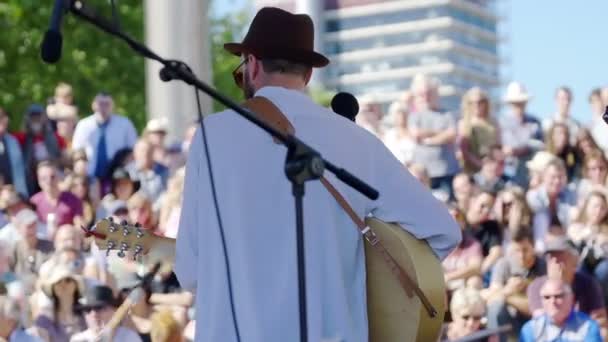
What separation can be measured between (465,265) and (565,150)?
7.00 ft

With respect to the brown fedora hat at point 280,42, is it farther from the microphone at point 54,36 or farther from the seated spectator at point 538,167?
the seated spectator at point 538,167

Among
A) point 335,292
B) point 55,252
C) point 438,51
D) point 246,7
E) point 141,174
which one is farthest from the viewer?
point 438,51

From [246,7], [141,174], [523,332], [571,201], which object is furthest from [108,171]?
[246,7]

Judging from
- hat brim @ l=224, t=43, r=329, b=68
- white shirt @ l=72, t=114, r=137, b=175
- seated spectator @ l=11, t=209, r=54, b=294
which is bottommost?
seated spectator @ l=11, t=209, r=54, b=294

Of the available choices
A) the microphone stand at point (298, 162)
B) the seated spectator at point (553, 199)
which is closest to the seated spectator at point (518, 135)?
the seated spectator at point (553, 199)

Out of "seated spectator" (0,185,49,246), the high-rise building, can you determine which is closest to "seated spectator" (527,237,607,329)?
"seated spectator" (0,185,49,246)

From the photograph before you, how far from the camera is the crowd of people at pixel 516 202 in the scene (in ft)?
35.7

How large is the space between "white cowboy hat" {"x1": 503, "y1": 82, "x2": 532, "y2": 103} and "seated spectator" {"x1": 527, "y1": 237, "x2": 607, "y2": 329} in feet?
Answer: 11.5

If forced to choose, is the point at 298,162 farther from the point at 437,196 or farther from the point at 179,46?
the point at 179,46

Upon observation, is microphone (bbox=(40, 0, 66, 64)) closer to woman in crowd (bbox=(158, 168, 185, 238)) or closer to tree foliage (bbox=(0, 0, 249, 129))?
woman in crowd (bbox=(158, 168, 185, 238))

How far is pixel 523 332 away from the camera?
34.6 ft

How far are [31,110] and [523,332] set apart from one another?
5.75 meters

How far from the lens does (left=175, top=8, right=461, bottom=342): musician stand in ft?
16.8

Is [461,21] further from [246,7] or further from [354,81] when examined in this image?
[246,7]
